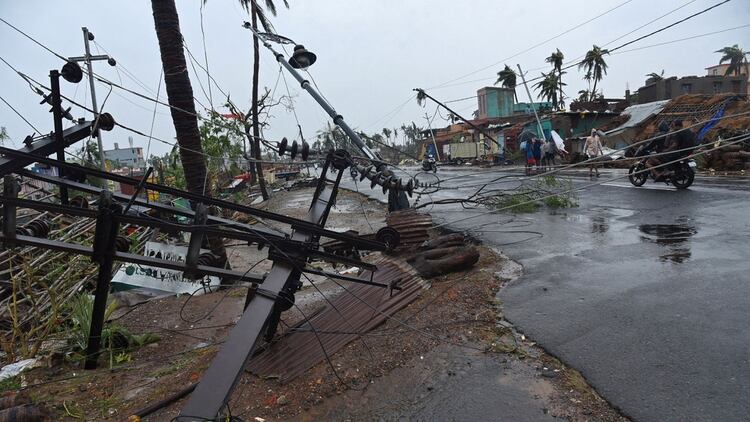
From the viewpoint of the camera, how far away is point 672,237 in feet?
24.1

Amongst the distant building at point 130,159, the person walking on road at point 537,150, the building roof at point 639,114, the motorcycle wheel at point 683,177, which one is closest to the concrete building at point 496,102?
the building roof at point 639,114

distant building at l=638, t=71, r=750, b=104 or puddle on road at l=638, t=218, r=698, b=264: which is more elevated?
distant building at l=638, t=71, r=750, b=104

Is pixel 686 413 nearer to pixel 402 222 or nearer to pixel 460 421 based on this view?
pixel 460 421

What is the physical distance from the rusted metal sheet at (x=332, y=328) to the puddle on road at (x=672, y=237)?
3685 millimetres

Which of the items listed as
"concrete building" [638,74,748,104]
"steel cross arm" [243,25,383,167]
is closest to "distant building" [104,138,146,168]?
"steel cross arm" [243,25,383,167]

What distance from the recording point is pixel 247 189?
1122 inches

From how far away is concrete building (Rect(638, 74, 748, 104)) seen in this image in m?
39.8

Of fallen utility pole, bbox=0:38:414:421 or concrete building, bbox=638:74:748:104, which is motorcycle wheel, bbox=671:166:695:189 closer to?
fallen utility pole, bbox=0:38:414:421

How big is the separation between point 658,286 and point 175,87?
754 centimetres

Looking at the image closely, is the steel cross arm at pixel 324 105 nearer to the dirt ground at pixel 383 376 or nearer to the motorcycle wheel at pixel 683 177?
the dirt ground at pixel 383 376

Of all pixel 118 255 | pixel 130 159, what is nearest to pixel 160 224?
pixel 118 255

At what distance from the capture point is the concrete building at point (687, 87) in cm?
3981

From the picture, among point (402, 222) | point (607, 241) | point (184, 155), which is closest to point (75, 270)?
point (184, 155)

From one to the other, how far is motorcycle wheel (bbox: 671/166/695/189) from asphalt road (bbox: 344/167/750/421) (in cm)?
273
